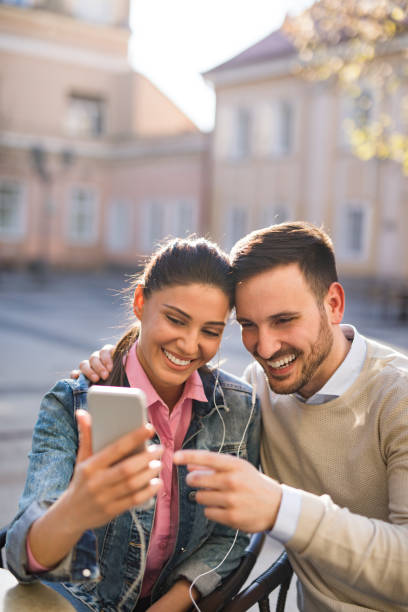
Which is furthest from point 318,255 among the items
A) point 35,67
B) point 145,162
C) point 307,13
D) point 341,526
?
point 35,67

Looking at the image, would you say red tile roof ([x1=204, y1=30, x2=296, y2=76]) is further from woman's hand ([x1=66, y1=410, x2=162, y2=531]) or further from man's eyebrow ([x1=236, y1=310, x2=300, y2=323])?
woman's hand ([x1=66, y1=410, x2=162, y2=531])

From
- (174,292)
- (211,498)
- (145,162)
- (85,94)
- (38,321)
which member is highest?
(85,94)

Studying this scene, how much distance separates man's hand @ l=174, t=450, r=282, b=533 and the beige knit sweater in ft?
0.36

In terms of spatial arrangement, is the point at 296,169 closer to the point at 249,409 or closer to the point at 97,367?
the point at 249,409

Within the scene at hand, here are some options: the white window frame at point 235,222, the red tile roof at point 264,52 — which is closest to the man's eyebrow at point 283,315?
the red tile roof at point 264,52

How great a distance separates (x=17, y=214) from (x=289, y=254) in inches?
1262

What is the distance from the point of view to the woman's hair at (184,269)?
2266 mm

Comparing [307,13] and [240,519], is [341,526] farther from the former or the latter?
[307,13]

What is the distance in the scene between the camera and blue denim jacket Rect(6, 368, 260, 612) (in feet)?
6.25

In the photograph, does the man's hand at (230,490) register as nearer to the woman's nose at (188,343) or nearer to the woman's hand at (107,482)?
the woman's hand at (107,482)

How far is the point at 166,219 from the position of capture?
30.5m

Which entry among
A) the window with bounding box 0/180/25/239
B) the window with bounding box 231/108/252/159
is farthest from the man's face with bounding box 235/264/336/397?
the window with bounding box 0/180/25/239

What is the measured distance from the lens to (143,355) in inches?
93.4

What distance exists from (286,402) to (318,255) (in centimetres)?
47
